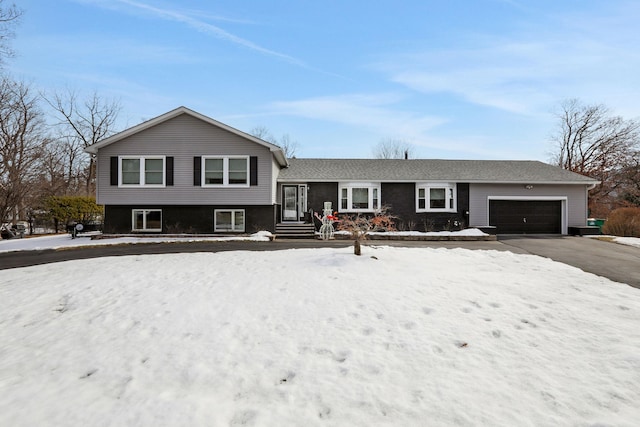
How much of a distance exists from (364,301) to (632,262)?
9592 mm

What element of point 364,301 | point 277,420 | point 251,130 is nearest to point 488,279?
point 364,301

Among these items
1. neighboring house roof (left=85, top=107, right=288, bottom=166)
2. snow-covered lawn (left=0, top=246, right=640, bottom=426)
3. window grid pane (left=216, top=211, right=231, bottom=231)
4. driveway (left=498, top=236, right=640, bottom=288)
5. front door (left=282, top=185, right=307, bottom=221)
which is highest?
neighboring house roof (left=85, top=107, right=288, bottom=166)

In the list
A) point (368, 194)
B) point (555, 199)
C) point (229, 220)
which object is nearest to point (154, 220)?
point (229, 220)

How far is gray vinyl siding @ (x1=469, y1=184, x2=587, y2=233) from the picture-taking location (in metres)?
18.5

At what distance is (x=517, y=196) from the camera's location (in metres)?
18.6

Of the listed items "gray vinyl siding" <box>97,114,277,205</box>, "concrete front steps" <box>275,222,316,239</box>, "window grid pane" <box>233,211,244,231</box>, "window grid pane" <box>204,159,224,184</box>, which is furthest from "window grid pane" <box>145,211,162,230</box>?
"concrete front steps" <box>275,222,316,239</box>

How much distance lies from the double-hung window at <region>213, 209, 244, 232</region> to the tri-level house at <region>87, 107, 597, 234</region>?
2.0 inches

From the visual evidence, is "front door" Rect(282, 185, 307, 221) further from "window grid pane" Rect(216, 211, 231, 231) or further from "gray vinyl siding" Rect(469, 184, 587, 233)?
"gray vinyl siding" Rect(469, 184, 587, 233)

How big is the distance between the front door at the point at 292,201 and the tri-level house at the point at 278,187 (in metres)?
0.06

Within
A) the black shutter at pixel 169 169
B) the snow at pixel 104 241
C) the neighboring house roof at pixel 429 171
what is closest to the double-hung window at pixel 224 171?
the black shutter at pixel 169 169

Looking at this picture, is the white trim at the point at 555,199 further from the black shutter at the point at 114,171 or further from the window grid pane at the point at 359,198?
the black shutter at the point at 114,171

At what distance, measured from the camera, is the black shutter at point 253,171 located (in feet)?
52.7

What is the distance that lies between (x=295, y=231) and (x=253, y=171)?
3.72 m

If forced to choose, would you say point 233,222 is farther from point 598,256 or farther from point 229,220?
point 598,256
